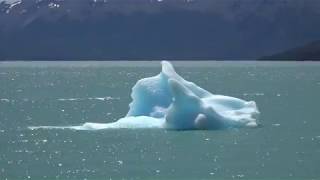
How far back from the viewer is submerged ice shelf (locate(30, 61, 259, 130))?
3222 centimetres

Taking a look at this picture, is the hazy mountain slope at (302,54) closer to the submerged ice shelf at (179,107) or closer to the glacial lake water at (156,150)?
Result: the glacial lake water at (156,150)

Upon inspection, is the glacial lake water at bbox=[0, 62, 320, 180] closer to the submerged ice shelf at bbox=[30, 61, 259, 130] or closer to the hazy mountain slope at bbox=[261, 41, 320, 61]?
the submerged ice shelf at bbox=[30, 61, 259, 130]

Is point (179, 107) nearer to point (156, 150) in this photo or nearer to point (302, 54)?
point (156, 150)

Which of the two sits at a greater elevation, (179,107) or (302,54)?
(179,107)

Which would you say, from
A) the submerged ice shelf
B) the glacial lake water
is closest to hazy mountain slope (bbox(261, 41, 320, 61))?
the glacial lake water

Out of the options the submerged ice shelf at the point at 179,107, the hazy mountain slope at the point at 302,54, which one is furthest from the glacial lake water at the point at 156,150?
the hazy mountain slope at the point at 302,54

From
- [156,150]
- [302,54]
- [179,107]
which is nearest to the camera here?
[156,150]

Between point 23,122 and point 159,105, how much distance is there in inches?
352

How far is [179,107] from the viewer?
32.1 metres

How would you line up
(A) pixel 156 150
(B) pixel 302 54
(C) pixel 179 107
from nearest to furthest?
(A) pixel 156 150, (C) pixel 179 107, (B) pixel 302 54

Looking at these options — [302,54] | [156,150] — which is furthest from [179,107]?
[302,54]

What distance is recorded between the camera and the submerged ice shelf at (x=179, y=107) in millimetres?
32219

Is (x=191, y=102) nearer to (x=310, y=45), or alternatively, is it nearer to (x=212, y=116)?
(x=212, y=116)

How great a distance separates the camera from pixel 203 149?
1182 inches
